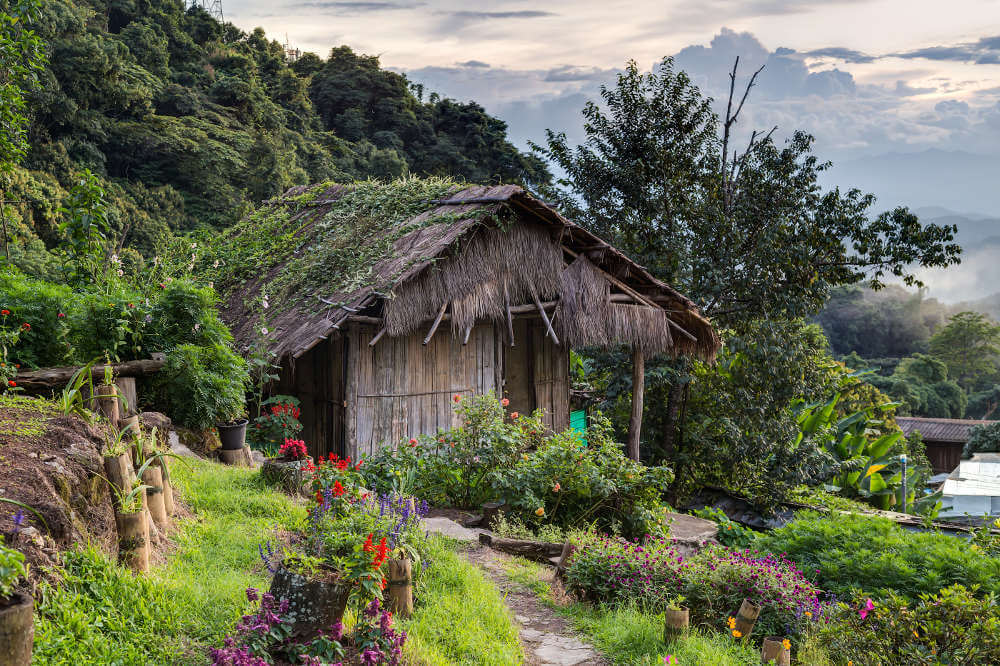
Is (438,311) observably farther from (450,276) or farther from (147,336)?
(147,336)

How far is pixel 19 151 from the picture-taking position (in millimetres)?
6953

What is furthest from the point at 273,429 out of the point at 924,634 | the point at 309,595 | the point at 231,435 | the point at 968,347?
the point at 968,347

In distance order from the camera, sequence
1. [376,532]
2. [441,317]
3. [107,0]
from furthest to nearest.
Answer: [107,0], [441,317], [376,532]

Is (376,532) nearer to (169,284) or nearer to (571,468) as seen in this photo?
(571,468)

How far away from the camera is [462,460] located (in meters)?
7.32

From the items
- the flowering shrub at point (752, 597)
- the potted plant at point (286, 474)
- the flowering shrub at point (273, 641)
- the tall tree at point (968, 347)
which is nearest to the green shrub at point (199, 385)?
the potted plant at point (286, 474)

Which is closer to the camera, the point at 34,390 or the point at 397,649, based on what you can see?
the point at 397,649

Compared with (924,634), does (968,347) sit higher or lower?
higher

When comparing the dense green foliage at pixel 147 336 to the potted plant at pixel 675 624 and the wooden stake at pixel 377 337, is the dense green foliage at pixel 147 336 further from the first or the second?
the potted plant at pixel 675 624

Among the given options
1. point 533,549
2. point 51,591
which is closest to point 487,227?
point 533,549

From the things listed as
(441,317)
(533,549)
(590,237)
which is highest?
(590,237)

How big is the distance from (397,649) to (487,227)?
6.68 m

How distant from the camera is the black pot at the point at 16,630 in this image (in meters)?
2.19

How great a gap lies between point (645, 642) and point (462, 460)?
3.29m
